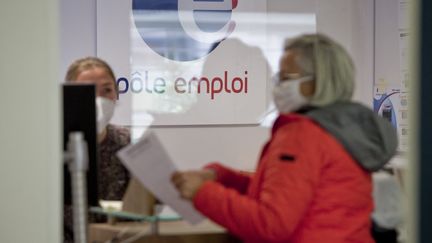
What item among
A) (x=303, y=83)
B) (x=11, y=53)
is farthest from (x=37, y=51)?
(x=303, y=83)

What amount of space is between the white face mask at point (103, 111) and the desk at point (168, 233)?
10.0 inches

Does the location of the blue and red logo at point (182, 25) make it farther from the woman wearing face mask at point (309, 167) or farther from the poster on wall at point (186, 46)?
the woman wearing face mask at point (309, 167)

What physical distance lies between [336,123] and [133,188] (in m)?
0.52

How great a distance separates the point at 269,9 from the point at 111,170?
181 centimetres

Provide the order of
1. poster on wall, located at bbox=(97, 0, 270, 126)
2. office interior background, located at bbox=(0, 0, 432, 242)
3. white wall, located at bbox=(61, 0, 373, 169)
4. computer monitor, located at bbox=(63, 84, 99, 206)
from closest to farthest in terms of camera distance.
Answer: office interior background, located at bbox=(0, 0, 432, 242) → computer monitor, located at bbox=(63, 84, 99, 206) → white wall, located at bbox=(61, 0, 373, 169) → poster on wall, located at bbox=(97, 0, 270, 126)

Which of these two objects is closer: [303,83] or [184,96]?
[303,83]

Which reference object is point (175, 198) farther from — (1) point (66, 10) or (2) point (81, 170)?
(1) point (66, 10)

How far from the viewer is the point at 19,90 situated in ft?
3.89

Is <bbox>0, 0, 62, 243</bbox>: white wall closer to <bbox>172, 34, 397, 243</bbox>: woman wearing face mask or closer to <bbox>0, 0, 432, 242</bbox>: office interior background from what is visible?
<bbox>0, 0, 432, 242</bbox>: office interior background

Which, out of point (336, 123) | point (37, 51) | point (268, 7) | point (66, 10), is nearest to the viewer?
point (37, 51)

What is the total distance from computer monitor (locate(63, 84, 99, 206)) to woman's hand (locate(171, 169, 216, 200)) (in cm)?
19

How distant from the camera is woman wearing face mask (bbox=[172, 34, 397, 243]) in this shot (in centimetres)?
135

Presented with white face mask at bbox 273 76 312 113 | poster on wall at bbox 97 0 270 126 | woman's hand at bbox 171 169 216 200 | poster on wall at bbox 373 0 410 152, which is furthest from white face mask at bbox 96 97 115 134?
poster on wall at bbox 373 0 410 152

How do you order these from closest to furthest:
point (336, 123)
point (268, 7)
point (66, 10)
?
1. point (336, 123)
2. point (66, 10)
3. point (268, 7)
